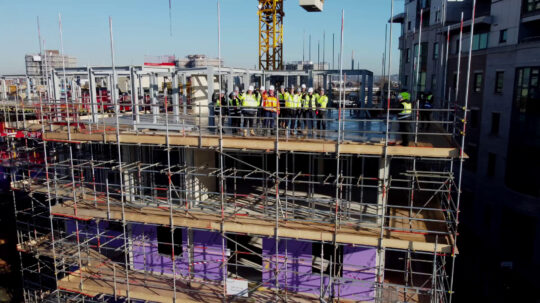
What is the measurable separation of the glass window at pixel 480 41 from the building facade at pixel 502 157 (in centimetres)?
7

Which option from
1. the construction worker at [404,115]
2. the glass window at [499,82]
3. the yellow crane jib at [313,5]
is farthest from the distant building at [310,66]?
the construction worker at [404,115]

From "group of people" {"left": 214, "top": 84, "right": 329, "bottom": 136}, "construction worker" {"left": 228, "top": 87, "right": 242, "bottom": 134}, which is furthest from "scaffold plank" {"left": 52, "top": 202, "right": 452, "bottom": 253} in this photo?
"construction worker" {"left": 228, "top": 87, "right": 242, "bottom": 134}

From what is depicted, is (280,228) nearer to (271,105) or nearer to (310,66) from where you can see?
(271,105)

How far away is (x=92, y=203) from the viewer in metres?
13.7

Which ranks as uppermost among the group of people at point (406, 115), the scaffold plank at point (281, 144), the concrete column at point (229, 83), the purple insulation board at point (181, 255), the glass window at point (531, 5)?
the glass window at point (531, 5)

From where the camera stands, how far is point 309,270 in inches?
479

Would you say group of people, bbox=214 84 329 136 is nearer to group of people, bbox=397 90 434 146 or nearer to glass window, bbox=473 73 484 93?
group of people, bbox=397 90 434 146

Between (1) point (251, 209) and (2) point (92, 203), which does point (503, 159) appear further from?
(2) point (92, 203)

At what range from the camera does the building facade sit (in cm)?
2398

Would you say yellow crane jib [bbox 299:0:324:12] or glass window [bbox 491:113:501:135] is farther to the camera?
glass window [bbox 491:113:501:135]

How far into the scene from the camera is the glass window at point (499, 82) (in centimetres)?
2672

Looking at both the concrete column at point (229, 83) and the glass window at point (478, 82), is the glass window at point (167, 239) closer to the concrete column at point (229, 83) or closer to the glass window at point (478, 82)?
the concrete column at point (229, 83)

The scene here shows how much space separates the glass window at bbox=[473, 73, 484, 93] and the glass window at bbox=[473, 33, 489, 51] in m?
2.14

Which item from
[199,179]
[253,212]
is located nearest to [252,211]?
[253,212]
